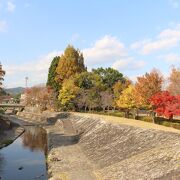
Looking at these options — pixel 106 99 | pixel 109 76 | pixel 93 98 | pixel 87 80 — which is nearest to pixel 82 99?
pixel 93 98

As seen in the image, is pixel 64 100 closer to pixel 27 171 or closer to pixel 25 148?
pixel 25 148

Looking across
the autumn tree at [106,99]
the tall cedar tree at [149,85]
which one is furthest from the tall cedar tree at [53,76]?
the tall cedar tree at [149,85]

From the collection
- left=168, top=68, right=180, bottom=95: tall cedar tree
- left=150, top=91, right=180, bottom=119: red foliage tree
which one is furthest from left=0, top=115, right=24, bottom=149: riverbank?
left=168, top=68, right=180, bottom=95: tall cedar tree

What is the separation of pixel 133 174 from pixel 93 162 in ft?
32.2

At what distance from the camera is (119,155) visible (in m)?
37.5

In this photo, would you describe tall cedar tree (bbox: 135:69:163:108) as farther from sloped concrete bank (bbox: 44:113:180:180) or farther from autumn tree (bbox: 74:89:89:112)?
autumn tree (bbox: 74:89:89:112)

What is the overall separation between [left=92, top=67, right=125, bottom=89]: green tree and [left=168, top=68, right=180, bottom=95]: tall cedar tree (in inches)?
1152

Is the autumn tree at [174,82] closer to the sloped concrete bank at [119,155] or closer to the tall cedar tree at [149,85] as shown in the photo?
the tall cedar tree at [149,85]

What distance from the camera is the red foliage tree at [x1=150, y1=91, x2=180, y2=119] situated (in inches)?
2096

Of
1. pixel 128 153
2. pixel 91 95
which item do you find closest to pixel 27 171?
pixel 128 153

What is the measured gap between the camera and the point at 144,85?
207 feet

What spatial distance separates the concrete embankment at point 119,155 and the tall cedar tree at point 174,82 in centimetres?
1736

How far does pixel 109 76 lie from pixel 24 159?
63924 mm

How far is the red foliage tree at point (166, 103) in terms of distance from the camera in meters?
53.2
